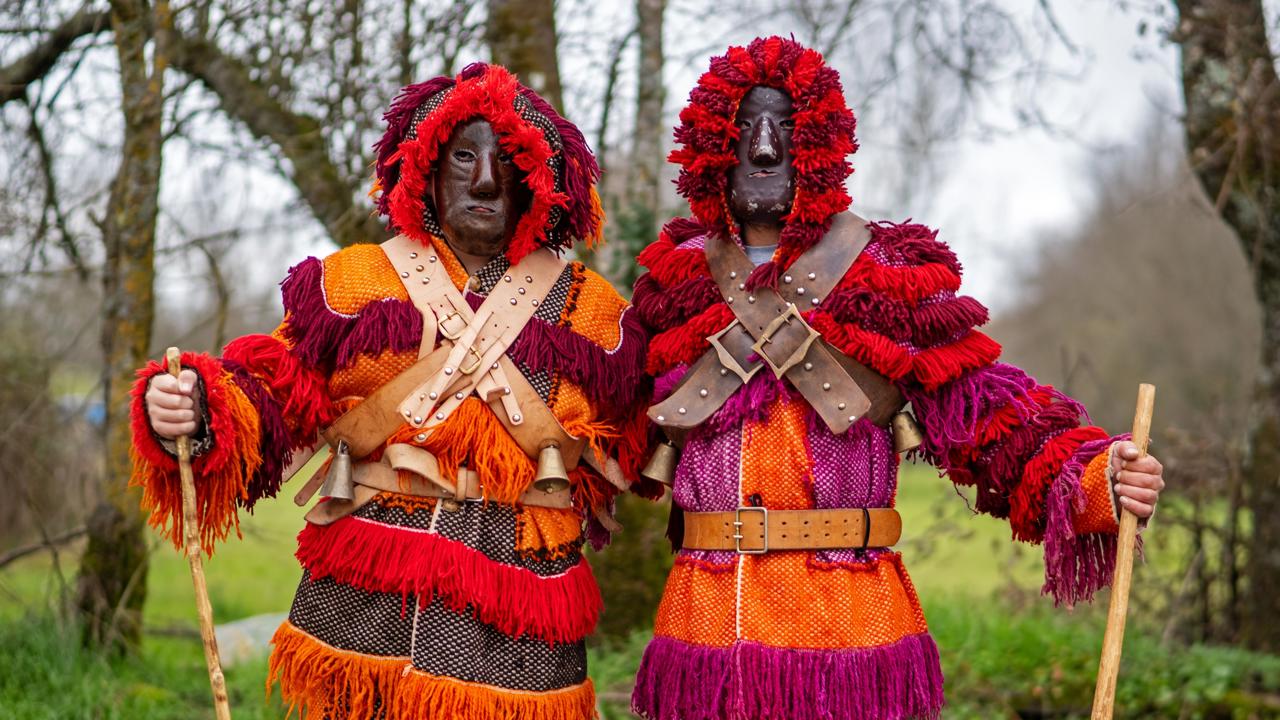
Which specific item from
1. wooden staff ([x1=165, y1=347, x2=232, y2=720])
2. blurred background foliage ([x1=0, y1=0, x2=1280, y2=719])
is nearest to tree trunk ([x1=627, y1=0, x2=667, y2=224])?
blurred background foliage ([x1=0, y1=0, x2=1280, y2=719])

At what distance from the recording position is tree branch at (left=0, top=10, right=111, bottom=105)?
201 inches

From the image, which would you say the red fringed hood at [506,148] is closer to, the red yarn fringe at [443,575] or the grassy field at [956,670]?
the red yarn fringe at [443,575]

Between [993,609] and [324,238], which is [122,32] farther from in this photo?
[993,609]

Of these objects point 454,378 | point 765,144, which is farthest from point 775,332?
point 454,378

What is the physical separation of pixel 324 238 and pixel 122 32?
4.01 feet

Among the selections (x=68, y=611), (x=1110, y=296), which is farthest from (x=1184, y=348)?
(x=68, y=611)

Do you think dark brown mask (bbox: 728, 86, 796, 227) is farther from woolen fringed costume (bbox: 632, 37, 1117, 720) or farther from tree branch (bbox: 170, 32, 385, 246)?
tree branch (bbox: 170, 32, 385, 246)

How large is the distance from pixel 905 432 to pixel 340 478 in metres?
1.34

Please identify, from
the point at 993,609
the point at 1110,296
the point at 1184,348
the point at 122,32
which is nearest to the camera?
the point at 122,32

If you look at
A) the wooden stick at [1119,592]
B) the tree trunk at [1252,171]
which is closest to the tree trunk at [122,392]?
the wooden stick at [1119,592]

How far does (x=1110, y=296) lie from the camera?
24891 mm

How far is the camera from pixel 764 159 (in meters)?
2.84

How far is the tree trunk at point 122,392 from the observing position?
16.3ft

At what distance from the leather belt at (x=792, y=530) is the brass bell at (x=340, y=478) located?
2.83ft
